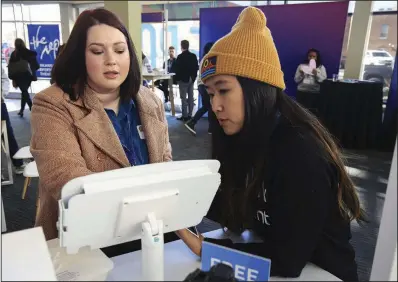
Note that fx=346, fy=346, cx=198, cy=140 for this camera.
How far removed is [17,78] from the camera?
5.98m

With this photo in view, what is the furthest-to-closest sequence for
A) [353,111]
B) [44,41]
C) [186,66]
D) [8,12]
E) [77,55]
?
[8,12] < [44,41] < [186,66] < [353,111] < [77,55]

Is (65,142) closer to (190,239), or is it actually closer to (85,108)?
(85,108)

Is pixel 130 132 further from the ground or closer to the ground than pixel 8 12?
closer to the ground

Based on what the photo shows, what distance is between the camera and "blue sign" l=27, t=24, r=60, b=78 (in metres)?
8.14

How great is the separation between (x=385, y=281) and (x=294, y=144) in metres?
0.43

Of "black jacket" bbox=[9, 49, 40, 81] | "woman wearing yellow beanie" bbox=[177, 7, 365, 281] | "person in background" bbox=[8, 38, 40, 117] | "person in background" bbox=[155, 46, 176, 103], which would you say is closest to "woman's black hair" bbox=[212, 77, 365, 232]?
"woman wearing yellow beanie" bbox=[177, 7, 365, 281]

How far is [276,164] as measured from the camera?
927 mm

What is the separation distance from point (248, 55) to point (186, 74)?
536 cm

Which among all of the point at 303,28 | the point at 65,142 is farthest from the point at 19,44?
the point at 65,142

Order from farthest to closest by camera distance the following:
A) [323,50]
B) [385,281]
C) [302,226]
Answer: [323,50], [302,226], [385,281]

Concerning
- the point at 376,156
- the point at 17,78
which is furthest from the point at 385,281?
the point at 17,78

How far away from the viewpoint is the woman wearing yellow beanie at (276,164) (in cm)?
86

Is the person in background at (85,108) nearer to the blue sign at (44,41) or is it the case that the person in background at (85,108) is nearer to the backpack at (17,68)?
the backpack at (17,68)

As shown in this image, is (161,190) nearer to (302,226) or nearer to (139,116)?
(302,226)
